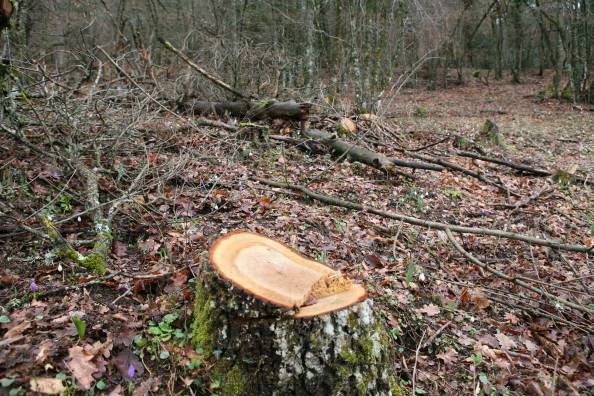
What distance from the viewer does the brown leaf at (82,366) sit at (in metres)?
2.16

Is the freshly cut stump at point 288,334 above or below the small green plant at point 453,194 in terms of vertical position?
above

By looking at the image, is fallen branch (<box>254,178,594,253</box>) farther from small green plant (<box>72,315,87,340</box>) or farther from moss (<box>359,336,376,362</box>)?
small green plant (<box>72,315,87,340</box>)

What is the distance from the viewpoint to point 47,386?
2053mm

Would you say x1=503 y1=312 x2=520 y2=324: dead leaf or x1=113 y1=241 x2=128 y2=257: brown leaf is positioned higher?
x1=113 y1=241 x2=128 y2=257: brown leaf

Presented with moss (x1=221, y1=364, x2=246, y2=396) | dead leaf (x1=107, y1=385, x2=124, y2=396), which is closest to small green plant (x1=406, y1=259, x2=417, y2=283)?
moss (x1=221, y1=364, x2=246, y2=396)

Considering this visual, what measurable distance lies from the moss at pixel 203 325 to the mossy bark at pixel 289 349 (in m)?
0.04

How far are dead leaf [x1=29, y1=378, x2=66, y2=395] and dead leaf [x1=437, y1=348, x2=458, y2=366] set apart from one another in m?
2.39

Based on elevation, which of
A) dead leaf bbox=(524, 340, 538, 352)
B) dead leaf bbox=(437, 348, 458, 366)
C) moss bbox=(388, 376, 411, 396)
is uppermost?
moss bbox=(388, 376, 411, 396)

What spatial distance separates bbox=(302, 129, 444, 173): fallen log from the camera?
6336mm

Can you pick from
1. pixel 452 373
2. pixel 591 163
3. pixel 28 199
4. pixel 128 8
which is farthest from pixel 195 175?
pixel 128 8

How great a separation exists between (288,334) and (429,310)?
Answer: 5.80ft

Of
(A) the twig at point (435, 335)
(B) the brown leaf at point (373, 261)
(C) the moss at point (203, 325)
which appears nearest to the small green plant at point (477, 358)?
(A) the twig at point (435, 335)

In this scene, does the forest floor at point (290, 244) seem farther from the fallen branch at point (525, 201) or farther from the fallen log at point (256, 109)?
the fallen log at point (256, 109)

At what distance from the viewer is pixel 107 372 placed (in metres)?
2.29
